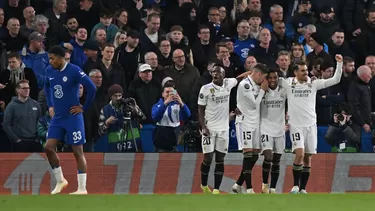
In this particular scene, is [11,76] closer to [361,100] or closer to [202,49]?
[202,49]

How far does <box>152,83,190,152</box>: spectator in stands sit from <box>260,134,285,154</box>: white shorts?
1.57 metres

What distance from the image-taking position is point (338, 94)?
22.4 meters

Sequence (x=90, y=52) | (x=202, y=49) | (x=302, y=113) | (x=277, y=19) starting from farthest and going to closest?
1. (x=277, y=19)
2. (x=202, y=49)
3. (x=90, y=52)
4. (x=302, y=113)

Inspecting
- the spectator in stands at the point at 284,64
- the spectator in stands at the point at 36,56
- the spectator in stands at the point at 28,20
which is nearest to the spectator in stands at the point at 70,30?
the spectator in stands at the point at 28,20

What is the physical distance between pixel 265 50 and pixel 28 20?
4801 millimetres

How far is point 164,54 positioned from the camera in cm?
2273

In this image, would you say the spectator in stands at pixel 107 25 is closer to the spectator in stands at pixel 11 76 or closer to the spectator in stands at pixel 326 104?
the spectator in stands at pixel 11 76

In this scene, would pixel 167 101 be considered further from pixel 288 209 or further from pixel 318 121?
Answer: pixel 288 209

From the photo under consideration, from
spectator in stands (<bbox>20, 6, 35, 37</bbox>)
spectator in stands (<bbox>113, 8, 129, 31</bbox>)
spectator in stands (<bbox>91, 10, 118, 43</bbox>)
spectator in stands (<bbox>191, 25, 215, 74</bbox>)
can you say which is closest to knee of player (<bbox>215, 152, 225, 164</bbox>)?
spectator in stands (<bbox>191, 25, 215, 74</bbox>)

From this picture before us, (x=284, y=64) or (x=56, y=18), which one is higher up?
(x=56, y=18)

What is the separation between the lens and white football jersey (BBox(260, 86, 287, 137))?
20.2 metres

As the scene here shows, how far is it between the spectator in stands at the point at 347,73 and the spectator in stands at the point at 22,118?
20.0 ft

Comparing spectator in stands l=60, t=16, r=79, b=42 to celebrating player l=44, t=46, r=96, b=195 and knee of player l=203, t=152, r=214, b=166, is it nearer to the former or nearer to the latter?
knee of player l=203, t=152, r=214, b=166

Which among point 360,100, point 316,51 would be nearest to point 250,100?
point 360,100
